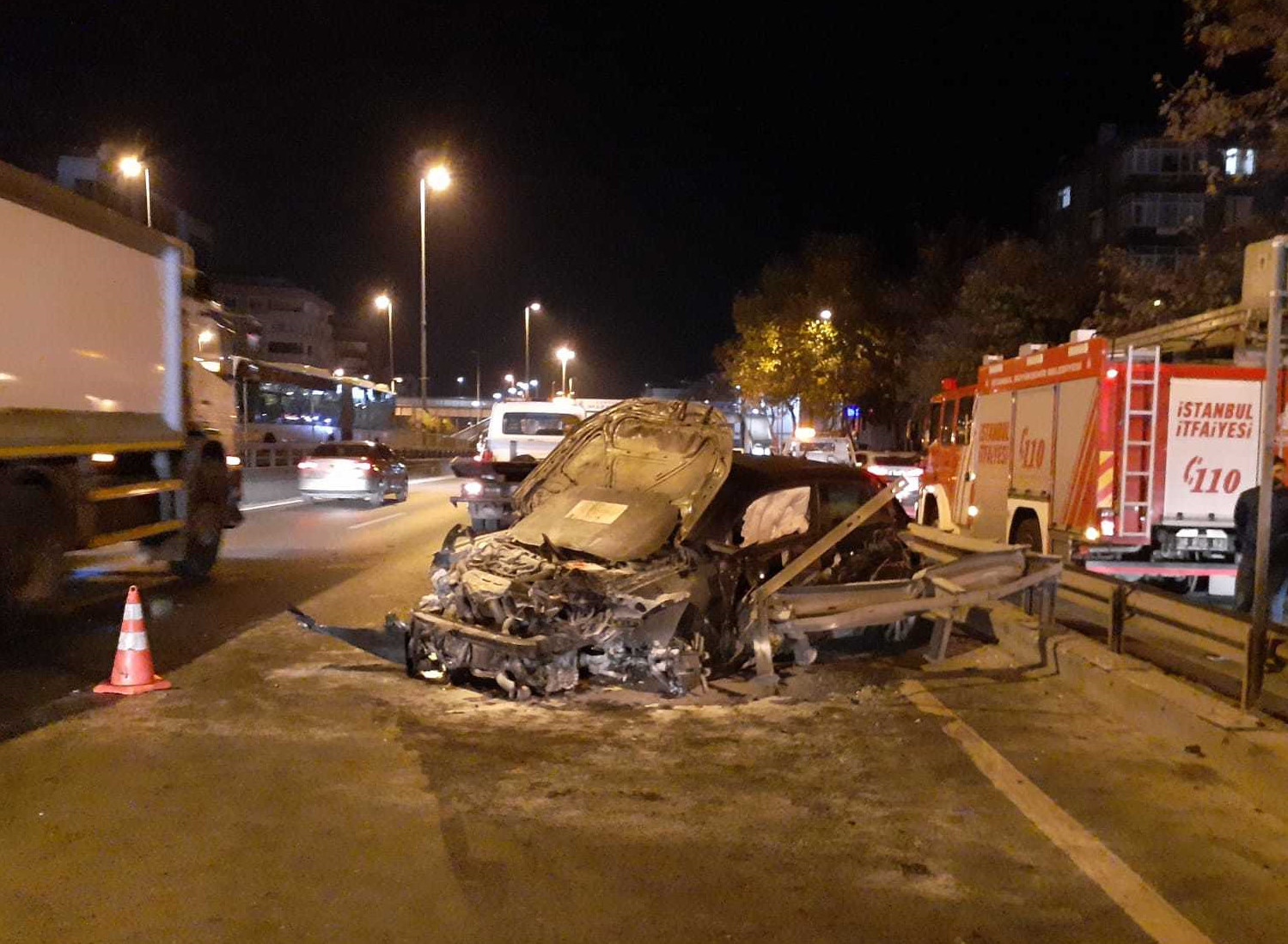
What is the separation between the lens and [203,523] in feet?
43.4

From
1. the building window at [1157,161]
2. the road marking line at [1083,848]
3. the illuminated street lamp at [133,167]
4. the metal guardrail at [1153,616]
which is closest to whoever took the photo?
the road marking line at [1083,848]

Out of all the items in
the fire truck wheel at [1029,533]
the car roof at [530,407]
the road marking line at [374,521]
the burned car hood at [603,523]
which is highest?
the car roof at [530,407]

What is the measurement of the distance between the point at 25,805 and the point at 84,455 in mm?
5992

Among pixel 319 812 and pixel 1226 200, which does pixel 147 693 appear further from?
pixel 1226 200

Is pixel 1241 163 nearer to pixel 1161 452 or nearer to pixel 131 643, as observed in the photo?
pixel 1161 452

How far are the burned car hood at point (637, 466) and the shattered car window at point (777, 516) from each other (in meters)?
0.37

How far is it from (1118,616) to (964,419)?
792 cm

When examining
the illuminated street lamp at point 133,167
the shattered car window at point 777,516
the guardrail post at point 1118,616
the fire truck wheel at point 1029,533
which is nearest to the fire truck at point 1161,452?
the fire truck wheel at point 1029,533

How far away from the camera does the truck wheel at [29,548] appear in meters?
9.41

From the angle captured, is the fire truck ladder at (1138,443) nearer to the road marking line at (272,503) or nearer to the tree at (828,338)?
the road marking line at (272,503)

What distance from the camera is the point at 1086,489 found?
Answer: 11.5 metres

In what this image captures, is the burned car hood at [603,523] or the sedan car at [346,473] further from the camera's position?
the sedan car at [346,473]

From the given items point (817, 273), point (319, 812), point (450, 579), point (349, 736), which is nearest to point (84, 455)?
→ point (450, 579)

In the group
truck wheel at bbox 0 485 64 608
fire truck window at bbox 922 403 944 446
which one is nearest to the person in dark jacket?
fire truck window at bbox 922 403 944 446
